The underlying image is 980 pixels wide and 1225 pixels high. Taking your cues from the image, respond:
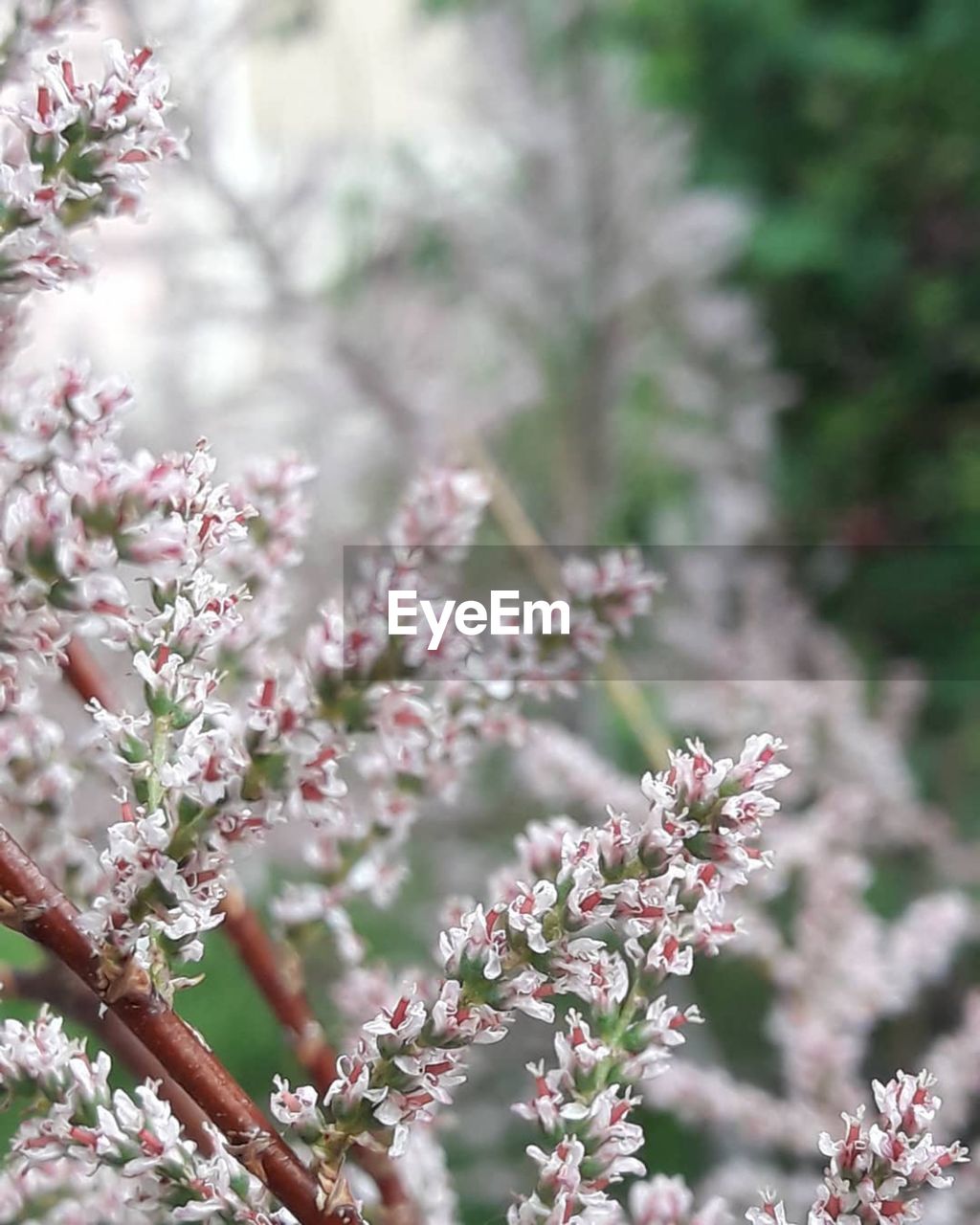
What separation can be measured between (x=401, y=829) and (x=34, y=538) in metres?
0.19

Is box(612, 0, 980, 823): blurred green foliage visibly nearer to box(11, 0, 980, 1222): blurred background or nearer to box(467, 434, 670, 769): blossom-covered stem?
box(11, 0, 980, 1222): blurred background

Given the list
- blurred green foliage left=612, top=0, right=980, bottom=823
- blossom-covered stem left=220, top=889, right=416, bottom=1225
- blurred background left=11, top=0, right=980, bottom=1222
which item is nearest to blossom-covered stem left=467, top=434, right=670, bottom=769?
blurred background left=11, top=0, right=980, bottom=1222

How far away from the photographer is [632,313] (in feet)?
4.37

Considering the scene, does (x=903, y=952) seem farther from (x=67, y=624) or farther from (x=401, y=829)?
(x=67, y=624)

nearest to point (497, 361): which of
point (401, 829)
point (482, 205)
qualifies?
point (482, 205)

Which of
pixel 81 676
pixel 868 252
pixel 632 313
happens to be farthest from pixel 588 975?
pixel 868 252

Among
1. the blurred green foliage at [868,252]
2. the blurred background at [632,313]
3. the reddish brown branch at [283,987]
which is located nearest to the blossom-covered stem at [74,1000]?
the reddish brown branch at [283,987]

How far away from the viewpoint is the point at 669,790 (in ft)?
0.75

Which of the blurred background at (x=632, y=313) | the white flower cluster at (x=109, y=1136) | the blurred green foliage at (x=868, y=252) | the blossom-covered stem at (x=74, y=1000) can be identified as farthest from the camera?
the blurred green foliage at (x=868, y=252)

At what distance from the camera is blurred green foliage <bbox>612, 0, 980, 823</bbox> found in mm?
1433

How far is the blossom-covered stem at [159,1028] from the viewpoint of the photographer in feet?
0.78

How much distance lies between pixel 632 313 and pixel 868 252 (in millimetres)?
401

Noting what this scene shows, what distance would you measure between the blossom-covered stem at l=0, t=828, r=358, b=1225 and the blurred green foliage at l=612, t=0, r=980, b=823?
1212 mm

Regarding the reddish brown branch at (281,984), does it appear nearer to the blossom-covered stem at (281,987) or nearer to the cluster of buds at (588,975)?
the blossom-covered stem at (281,987)
